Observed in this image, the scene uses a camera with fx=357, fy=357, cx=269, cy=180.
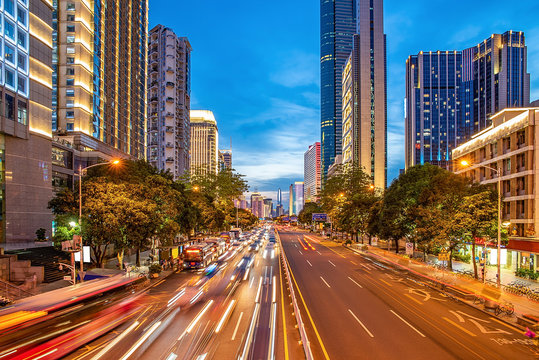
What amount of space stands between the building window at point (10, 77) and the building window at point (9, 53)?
4.02ft

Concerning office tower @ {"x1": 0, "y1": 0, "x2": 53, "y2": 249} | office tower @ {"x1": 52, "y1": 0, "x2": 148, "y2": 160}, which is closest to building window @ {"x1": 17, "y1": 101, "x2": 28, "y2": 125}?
office tower @ {"x1": 0, "y1": 0, "x2": 53, "y2": 249}

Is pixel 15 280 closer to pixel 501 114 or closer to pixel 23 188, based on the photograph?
pixel 23 188

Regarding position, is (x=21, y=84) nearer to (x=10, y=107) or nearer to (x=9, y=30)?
(x=10, y=107)

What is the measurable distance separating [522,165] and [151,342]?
4201cm

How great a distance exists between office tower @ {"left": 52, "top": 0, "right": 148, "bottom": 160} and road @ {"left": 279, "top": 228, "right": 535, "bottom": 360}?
6049 centimetres

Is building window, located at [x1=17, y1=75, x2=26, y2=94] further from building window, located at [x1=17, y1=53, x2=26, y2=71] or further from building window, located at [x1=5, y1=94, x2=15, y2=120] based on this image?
building window, located at [x1=5, y1=94, x2=15, y2=120]

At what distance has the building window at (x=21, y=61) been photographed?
4447cm

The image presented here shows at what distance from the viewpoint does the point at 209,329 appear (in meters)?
17.4

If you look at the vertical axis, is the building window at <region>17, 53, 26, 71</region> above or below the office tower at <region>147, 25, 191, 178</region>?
below

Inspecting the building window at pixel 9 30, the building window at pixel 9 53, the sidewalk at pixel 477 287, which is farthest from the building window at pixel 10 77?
the sidewalk at pixel 477 287

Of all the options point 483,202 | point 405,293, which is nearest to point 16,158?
point 405,293

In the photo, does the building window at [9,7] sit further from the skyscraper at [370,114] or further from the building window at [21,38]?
→ the skyscraper at [370,114]

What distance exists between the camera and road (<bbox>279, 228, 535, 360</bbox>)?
1496cm

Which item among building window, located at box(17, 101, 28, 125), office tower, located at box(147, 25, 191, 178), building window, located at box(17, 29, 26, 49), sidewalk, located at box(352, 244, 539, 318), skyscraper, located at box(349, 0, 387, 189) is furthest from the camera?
skyscraper, located at box(349, 0, 387, 189)
